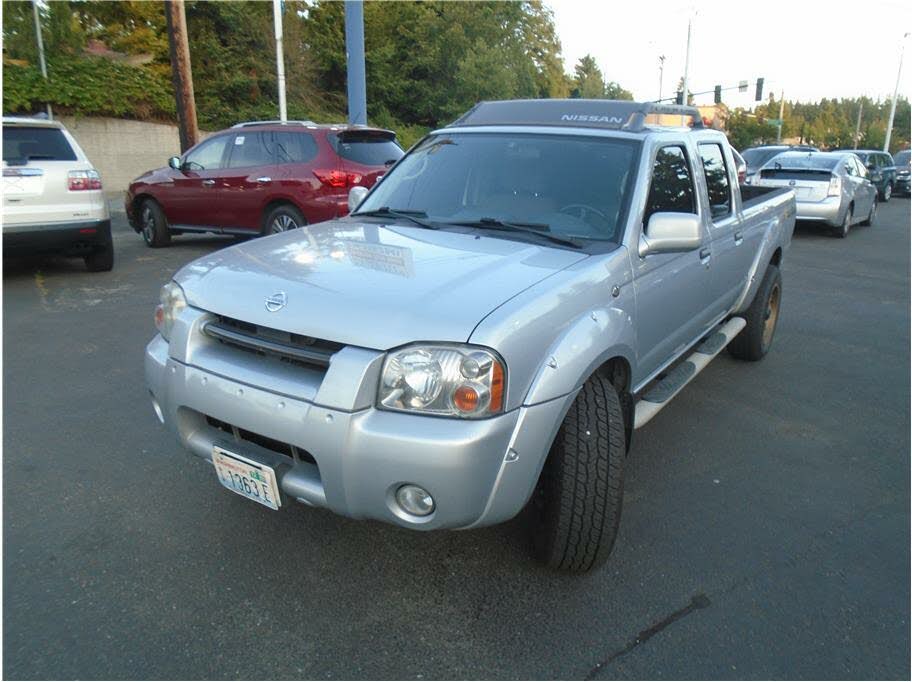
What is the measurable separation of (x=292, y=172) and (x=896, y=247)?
10.5m

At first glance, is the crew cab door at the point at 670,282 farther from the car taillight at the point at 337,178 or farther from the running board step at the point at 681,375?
the car taillight at the point at 337,178

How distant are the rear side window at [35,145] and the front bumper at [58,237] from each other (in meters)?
0.68

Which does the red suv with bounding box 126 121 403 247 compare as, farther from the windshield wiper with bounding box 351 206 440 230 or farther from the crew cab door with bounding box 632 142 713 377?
the crew cab door with bounding box 632 142 713 377

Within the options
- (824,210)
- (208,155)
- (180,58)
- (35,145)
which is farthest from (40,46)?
(824,210)

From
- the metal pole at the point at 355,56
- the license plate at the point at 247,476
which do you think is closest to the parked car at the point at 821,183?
the metal pole at the point at 355,56

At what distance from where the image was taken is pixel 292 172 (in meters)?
8.98

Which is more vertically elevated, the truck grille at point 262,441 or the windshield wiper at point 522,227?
the windshield wiper at point 522,227

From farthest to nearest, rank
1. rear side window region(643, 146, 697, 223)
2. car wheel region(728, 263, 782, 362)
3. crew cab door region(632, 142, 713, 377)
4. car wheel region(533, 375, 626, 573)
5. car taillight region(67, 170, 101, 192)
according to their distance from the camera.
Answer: car taillight region(67, 170, 101, 192) < car wheel region(728, 263, 782, 362) < rear side window region(643, 146, 697, 223) < crew cab door region(632, 142, 713, 377) < car wheel region(533, 375, 626, 573)

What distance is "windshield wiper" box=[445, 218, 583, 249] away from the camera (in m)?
3.12

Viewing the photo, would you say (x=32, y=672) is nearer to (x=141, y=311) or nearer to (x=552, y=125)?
(x=552, y=125)

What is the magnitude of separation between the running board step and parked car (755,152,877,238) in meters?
9.25

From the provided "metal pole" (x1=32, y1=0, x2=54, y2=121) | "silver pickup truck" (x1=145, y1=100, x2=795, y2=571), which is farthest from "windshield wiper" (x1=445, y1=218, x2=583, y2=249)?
"metal pole" (x1=32, y1=0, x2=54, y2=121)

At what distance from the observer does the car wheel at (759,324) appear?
5.33 m

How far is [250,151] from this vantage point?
9516mm
